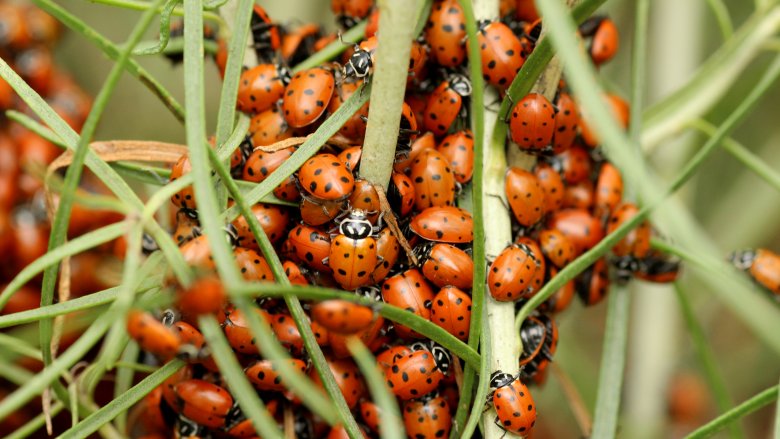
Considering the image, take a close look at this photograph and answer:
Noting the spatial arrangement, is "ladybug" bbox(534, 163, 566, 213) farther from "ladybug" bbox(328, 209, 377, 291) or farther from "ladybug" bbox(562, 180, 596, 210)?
"ladybug" bbox(328, 209, 377, 291)

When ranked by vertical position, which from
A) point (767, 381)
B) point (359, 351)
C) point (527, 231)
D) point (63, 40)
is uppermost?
point (63, 40)

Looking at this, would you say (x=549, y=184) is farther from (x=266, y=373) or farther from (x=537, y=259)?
(x=266, y=373)

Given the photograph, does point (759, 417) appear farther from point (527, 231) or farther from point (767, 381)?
point (527, 231)

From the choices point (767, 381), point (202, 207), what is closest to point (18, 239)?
point (202, 207)

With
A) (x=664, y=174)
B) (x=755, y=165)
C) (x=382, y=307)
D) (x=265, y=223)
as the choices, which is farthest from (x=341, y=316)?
(x=664, y=174)

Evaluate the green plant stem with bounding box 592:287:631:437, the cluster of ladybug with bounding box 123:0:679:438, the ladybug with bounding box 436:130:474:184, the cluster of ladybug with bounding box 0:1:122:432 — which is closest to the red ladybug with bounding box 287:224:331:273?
the cluster of ladybug with bounding box 123:0:679:438
